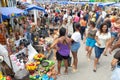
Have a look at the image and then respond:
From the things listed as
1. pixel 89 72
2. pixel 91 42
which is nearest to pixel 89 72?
pixel 89 72

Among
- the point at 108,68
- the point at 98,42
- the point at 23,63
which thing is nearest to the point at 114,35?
the point at 108,68

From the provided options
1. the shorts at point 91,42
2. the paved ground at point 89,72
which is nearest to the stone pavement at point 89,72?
the paved ground at point 89,72

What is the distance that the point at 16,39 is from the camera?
9.17 meters

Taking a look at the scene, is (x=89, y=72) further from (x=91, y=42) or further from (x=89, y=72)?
(x=91, y=42)

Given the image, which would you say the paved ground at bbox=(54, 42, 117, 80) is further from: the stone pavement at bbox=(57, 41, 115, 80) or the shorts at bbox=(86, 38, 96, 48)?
the shorts at bbox=(86, 38, 96, 48)

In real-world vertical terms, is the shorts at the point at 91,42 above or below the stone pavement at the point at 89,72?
above

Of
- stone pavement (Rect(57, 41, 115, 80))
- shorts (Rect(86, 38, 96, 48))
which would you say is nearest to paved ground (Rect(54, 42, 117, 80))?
stone pavement (Rect(57, 41, 115, 80))

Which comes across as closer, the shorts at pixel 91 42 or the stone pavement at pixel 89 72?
the stone pavement at pixel 89 72

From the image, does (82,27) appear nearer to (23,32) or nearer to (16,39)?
(23,32)

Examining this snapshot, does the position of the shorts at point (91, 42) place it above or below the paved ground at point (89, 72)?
above

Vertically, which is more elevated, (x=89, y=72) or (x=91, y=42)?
(x=91, y=42)

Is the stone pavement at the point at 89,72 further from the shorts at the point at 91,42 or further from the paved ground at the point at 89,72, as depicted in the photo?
the shorts at the point at 91,42

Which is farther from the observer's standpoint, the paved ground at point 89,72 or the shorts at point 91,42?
the shorts at point 91,42

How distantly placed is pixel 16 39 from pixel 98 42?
3.86 m
